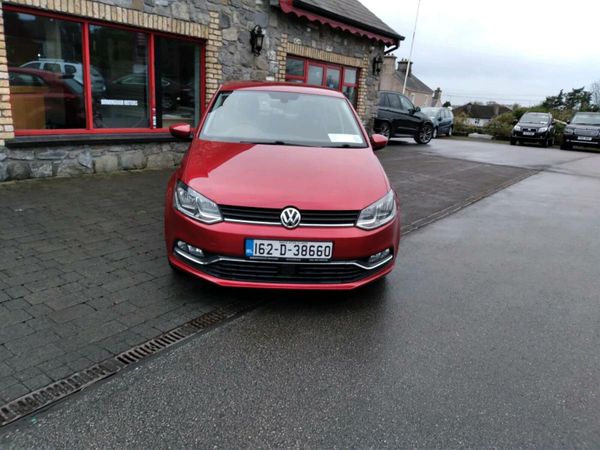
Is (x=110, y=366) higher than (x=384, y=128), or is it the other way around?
(x=384, y=128)

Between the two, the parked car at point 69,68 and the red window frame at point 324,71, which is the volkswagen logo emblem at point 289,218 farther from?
the red window frame at point 324,71

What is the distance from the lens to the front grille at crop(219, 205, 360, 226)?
3252mm

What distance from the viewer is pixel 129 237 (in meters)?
4.89

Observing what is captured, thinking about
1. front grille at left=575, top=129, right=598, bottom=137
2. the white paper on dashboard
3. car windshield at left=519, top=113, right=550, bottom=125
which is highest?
car windshield at left=519, top=113, right=550, bottom=125

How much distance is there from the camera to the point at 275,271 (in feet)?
10.8

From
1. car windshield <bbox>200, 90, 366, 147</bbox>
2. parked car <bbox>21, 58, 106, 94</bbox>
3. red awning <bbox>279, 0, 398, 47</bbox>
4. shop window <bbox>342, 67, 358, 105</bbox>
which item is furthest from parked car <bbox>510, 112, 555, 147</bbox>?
parked car <bbox>21, 58, 106, 94</bbox>

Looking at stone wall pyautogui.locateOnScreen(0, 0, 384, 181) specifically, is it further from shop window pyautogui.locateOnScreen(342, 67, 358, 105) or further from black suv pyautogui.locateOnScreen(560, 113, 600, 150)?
black suv pyautogui.locateOnScreen(560, 113, 600, 150)

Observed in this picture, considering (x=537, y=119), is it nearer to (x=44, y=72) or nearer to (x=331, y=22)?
(x=331, y=22)

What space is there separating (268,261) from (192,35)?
6.77 m

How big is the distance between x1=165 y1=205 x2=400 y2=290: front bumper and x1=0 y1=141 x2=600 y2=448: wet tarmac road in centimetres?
32

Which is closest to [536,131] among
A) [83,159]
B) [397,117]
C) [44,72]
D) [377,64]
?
[397,117]

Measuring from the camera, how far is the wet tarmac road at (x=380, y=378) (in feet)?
7.54

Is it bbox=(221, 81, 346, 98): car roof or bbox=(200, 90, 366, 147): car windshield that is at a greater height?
bbox=(221, 81, 346, 98): car roof

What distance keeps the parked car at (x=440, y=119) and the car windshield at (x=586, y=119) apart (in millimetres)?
6293
